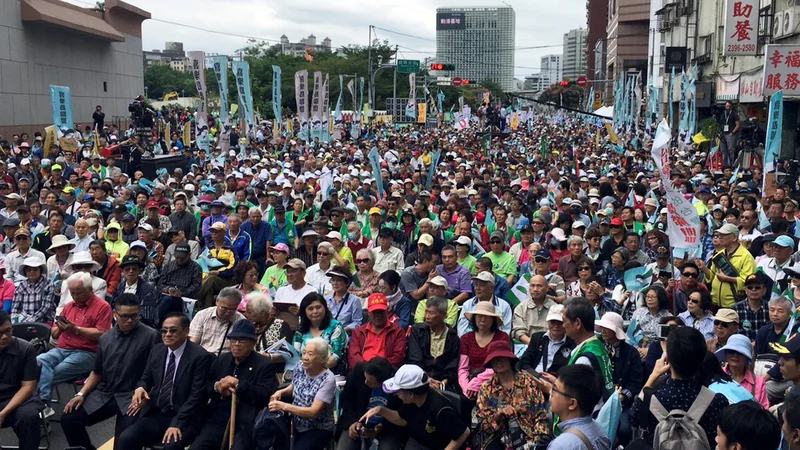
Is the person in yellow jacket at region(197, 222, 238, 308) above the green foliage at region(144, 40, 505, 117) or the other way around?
the other way around

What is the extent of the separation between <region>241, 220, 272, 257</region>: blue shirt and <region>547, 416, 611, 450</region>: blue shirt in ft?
27.8

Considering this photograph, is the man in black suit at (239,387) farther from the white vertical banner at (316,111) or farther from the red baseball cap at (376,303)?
the white vertical banner at (316,111)

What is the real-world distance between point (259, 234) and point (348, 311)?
4.74 meters

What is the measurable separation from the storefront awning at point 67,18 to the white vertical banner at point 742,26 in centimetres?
2421

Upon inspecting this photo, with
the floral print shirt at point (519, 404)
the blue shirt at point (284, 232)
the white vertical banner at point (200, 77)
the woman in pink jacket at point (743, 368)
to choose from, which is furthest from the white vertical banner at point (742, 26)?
the floral print shirt at point (519, 404)

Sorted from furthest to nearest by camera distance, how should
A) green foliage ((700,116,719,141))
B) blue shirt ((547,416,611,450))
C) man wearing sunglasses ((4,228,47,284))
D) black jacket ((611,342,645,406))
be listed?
green foliage ((700,116,719,141)) → man wearing sunglasses ((4,228,47,284)) → black jacket ((611,342,645,406)) → blue shirt ((547,416,611,450))

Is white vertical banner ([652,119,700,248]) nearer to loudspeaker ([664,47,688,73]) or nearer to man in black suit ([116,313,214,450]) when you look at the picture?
man in black suit ([116,313,214,450])

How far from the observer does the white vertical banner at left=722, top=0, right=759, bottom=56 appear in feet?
78.8

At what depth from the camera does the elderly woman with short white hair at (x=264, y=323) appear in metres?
7.13

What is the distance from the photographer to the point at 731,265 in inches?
371

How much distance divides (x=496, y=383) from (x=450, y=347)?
3.70 ft

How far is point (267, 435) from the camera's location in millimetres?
6305

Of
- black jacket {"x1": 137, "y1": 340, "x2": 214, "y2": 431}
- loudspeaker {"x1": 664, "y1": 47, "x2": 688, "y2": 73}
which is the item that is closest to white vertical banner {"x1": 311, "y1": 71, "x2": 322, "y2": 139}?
loudspeaker {"x1": 664, "y1": 47, "x2": 688, "y2": 73}

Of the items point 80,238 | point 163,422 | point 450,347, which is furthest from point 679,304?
point 80,238
